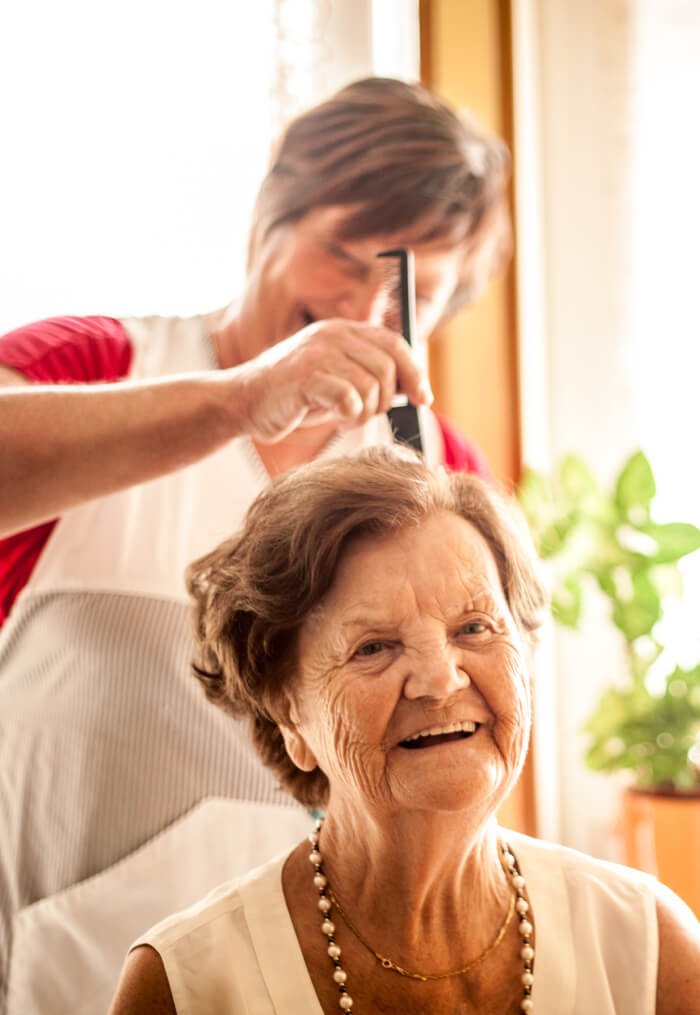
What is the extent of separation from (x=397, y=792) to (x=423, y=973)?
21 centimetres

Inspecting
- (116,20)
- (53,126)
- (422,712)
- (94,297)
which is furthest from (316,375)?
(116,20)

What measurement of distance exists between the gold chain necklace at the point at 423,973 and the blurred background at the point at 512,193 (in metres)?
1.03

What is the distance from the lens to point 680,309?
9.06 ft

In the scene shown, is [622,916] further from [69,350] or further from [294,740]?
[69,350]

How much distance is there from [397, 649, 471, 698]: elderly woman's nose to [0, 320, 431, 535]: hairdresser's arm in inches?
9.4

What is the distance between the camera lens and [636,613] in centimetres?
244

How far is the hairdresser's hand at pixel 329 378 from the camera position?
0.95 m

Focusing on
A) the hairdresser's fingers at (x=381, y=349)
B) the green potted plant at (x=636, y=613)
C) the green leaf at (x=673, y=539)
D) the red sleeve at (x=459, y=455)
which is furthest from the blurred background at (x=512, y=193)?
the hairdresser's fingers at (x=381, y=349)

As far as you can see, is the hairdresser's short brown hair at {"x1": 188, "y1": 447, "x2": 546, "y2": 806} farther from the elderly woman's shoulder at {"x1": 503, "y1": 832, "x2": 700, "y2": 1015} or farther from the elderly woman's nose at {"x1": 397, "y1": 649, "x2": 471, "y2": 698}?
the elderly woman's shoulder at {"x1": 503, "y1": 832, "x2": 700, "y2": 1015}

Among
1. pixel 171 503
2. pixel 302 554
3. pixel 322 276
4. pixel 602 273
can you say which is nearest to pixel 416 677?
pixel 302 554

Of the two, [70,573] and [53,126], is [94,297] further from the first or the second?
[70,573]

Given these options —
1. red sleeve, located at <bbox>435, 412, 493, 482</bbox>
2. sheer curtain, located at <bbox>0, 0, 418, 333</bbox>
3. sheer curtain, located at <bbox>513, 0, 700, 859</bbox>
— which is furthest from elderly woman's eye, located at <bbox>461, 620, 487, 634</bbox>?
sheer curtain, located at <bbox>513, 0, 700, 859</bbox>

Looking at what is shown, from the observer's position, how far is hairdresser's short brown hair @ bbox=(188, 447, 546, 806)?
0.98 meters

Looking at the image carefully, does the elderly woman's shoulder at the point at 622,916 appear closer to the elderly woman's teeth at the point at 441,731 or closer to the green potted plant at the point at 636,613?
the elderly woman's teeth at the point at 441,731
